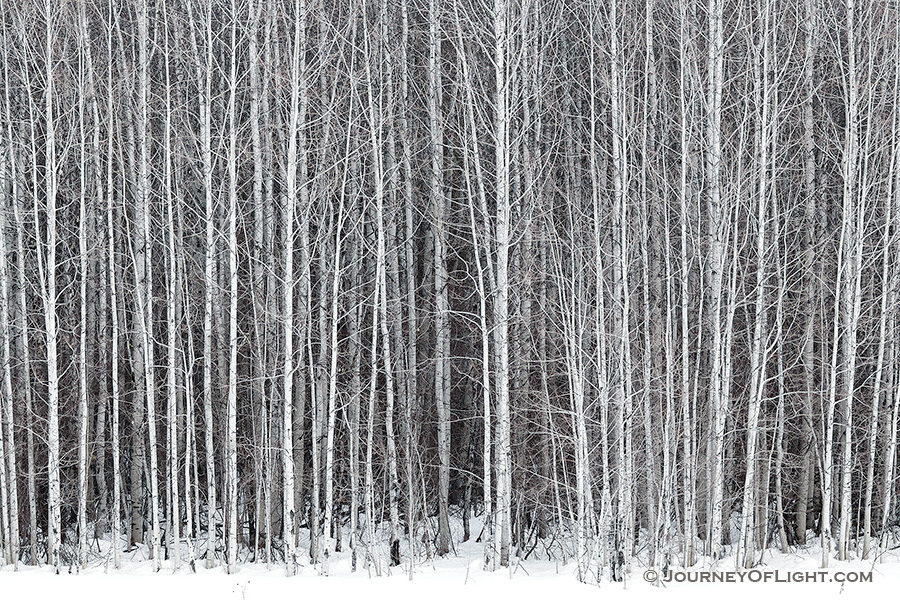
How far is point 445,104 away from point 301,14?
256 centimetres

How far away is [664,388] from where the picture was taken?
9750 millimetres

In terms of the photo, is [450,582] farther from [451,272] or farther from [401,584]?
[451,272]

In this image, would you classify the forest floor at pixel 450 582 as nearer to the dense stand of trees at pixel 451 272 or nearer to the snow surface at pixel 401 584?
the snow surface at pixel 401 584

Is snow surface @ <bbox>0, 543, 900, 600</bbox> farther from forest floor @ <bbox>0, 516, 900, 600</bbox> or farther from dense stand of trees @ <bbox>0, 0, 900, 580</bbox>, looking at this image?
dense stand of trees @ <bbox>0, 0, 900, 580</bbox>

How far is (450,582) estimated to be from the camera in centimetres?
890

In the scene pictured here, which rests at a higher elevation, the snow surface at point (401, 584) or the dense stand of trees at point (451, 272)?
the dense stand of trees at point (451, 272)

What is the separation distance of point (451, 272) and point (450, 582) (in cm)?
349

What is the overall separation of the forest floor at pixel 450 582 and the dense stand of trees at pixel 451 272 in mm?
237

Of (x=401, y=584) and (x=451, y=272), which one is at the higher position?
(x=451, y=272)

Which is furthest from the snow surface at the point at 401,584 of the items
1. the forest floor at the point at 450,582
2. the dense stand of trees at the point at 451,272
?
the dense stand of trees at the point at 451,272

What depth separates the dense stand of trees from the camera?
9289 millimetres

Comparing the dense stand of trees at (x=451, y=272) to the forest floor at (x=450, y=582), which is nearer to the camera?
the forest floor at (x=450, y=582)

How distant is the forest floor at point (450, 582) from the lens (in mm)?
8445

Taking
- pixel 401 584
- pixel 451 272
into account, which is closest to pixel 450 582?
pixel 401 584
